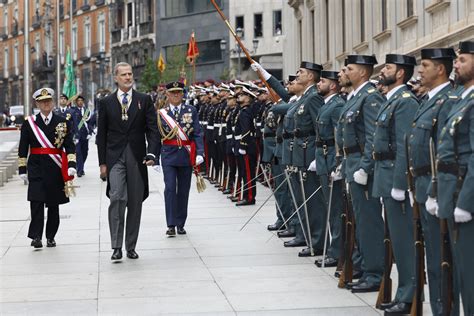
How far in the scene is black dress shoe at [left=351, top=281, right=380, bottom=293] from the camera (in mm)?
10016

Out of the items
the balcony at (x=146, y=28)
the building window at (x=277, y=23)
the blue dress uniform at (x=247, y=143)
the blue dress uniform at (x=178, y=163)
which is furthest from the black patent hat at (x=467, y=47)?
the balcony at (x=146, y=28)

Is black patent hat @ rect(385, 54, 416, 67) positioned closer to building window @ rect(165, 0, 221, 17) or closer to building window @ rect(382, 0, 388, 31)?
building window @ rect(382, 0, 388, 31)

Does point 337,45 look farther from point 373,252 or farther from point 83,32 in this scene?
point 83,32

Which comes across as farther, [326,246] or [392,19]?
[392,19]

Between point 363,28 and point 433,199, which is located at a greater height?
point 363,28

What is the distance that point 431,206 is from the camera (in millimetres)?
7727

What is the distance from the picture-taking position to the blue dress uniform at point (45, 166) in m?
13.7

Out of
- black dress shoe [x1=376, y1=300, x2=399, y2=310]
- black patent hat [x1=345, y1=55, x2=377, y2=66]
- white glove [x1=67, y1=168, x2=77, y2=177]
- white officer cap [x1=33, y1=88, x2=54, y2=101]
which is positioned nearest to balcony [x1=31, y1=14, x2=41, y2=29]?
white officer cap [x1=33, y1=88, x2=54, y2=101]

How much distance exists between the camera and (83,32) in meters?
93.9

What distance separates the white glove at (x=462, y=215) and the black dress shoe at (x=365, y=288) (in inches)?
117

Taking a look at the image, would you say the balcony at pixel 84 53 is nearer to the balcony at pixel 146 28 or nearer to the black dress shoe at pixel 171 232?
the balcony at pixel 146 28

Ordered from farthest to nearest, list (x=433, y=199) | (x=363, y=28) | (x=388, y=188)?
(x=363, y=28), (x=388, y=188), (x=433, y=199)

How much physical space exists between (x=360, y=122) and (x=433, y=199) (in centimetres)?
239

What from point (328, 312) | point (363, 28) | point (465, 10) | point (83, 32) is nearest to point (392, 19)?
point (363, 28)
